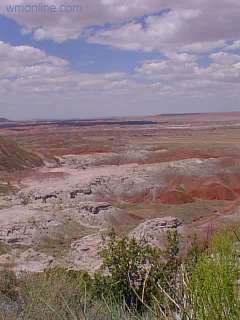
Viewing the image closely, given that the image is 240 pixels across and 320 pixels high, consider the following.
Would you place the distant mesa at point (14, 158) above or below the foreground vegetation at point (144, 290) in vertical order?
below

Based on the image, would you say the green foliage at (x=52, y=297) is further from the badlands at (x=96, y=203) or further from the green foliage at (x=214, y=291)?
the badlands at (x=96, y=203)

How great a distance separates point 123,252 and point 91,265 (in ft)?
39.6

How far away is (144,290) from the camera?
7.10 m

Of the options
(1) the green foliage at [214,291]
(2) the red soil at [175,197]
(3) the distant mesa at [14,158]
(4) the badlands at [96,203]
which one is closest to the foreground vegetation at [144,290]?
(1) the green foliage at [214,291]

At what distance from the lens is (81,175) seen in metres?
66.5

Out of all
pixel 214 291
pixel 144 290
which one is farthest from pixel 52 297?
pixel 214 291

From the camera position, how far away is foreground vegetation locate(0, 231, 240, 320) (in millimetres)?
4645

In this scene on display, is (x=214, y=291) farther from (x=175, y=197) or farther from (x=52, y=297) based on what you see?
(x=175, y=197)

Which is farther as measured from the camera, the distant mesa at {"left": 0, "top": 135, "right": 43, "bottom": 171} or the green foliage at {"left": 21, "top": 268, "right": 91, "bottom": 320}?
the distant mesa at {"left": 0, "top": 135, "right": 43, "bottom": 171}

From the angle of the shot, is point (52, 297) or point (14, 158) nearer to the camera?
point (52, 297)

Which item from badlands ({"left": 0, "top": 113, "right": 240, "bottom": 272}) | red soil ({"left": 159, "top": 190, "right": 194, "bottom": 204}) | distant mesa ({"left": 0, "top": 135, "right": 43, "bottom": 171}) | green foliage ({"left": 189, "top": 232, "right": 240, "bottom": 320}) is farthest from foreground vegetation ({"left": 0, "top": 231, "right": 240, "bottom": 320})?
distant mesa ({"left": 0, "top": 135, "right": 43, "bottom": 171})

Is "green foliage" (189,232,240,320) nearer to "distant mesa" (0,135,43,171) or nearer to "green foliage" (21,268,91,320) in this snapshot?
"green foliage" (21,268,91,320)

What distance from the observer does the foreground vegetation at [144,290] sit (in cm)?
464

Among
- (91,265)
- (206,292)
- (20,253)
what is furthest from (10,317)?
(20,253)
